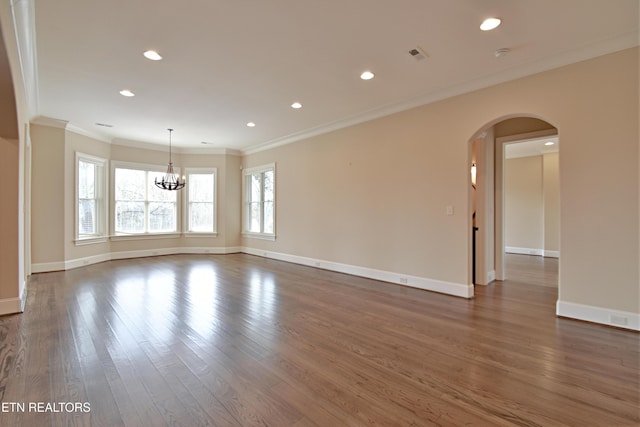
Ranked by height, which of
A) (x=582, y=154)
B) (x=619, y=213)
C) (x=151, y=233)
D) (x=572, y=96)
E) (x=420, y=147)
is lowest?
(x=151, y=233)

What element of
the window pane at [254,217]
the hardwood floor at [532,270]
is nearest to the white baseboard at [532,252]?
the hardwood floor at [532,270]

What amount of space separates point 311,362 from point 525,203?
8899 mm

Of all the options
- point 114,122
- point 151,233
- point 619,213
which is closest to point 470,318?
point 619,213

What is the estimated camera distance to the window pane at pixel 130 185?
730 cm

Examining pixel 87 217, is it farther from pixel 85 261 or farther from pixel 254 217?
pixel 254 217

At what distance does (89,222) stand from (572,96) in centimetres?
876

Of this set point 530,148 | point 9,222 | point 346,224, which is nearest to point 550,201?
point 530,148

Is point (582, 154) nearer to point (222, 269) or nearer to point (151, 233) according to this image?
point (222, 269)

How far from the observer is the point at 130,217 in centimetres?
755

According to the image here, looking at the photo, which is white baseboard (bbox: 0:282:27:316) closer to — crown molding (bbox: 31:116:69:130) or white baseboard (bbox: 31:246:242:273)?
white baseboard (bbox: 31:246:242:273)

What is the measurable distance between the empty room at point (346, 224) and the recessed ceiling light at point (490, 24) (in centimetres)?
1

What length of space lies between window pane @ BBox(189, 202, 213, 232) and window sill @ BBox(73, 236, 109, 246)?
2.04m

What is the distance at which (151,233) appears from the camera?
309 inches

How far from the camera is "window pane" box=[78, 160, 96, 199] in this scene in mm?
6348
